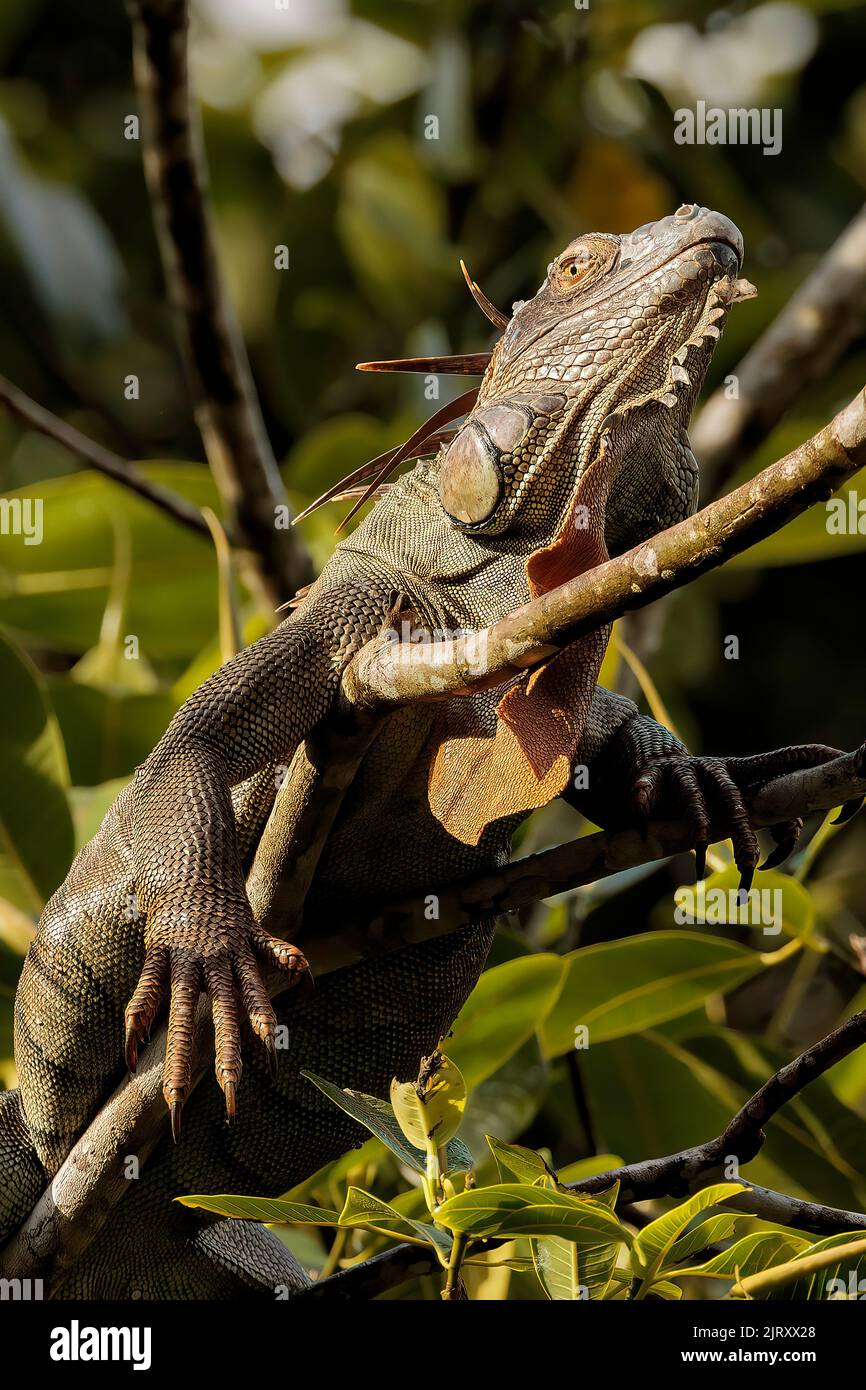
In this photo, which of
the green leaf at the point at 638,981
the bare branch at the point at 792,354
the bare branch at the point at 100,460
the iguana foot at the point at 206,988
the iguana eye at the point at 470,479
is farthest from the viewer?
the bare branch at the point at 792,354

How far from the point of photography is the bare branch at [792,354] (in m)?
5.64

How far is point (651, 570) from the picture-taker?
2078 mm

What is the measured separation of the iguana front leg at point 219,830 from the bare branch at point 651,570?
0.42 metres

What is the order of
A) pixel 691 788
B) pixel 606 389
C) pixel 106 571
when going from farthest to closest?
pixel 106 571 < pixel 691 788 < pixel 606 389

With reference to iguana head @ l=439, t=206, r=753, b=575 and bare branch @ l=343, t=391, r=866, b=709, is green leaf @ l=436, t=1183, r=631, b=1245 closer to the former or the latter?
bare branch @ l=343, t=391, r=866, b=709

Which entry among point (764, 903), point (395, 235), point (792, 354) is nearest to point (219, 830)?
point (764, 903)

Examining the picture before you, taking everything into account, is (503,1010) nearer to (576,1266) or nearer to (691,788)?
(691,788)

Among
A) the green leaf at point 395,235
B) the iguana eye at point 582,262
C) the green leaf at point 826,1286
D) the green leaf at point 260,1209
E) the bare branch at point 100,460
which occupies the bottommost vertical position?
the green leaf at point 826,1286

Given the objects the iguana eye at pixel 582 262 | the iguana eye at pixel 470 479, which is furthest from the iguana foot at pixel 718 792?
the iguana eye at pixel 582 262

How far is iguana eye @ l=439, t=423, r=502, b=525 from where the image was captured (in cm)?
303

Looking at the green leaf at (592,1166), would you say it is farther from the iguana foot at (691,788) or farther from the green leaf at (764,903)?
the iguana foot at (691,788)

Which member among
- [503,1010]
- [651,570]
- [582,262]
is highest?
[582,262]

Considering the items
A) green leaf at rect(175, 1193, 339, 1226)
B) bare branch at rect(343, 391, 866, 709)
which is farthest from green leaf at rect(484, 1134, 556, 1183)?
bare branch at rect(343, 391, 866, 709)

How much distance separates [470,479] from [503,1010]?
1.26 m
